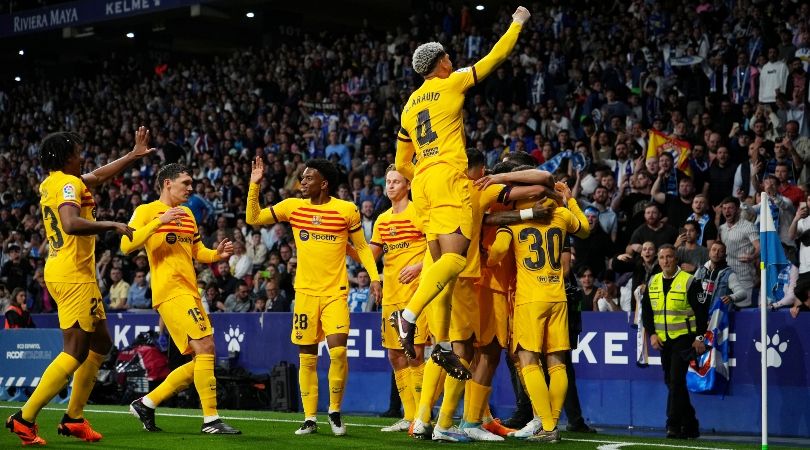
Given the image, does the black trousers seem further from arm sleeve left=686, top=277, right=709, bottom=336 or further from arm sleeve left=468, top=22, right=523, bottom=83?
arm sleeve left=468, top=22, right=523, bottom=83

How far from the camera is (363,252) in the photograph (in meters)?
10.8

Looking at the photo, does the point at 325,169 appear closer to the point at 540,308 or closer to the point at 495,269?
the point at 495,269

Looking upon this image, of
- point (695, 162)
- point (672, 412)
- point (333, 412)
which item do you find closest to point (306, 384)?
point (333, 412)

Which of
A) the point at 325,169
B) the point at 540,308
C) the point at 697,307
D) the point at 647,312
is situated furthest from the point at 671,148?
the point at 540,308

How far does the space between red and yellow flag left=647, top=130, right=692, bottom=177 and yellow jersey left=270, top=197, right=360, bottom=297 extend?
7.25 metres

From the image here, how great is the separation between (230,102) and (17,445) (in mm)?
20913

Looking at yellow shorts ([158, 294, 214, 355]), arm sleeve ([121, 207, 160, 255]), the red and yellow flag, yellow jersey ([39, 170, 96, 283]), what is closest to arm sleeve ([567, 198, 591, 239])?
yellow shorts ([158, 294, 214, 355])

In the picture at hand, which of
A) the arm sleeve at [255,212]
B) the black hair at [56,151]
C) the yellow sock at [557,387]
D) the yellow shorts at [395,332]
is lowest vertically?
the yellow sock at [557,387]

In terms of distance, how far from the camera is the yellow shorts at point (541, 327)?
30.5 ft

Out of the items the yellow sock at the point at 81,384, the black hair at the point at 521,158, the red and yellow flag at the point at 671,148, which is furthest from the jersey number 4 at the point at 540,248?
the red and yellow flag at the point at 671,148

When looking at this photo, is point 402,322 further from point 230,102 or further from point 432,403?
point 230,102

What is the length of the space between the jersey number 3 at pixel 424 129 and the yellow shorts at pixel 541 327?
170cm

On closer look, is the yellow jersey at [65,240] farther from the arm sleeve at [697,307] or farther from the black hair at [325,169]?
the arm sleeve at [697,307]

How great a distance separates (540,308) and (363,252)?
2204mm
